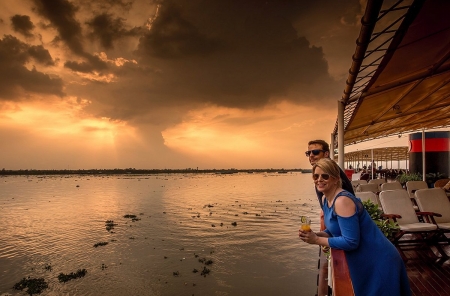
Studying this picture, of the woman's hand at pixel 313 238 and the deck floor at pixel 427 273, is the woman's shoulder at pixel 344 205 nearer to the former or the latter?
the woman's hand at pixel 313 238

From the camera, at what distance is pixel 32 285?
8688 millimetres

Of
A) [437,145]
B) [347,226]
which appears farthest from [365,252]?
[437,145]

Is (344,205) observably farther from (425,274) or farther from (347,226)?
(425,274)

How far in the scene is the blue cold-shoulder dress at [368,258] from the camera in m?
1.70

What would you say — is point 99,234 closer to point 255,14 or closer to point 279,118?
point 255,14

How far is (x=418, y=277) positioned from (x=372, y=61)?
120 inches

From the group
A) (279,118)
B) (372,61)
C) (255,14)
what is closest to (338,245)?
(372,61)

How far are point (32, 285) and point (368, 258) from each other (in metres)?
9.97

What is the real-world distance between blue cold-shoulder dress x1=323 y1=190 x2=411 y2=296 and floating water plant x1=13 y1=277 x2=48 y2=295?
9.43m

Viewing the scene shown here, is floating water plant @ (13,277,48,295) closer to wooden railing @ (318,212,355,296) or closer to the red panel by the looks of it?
wooden railing @ (318,212,355,296)

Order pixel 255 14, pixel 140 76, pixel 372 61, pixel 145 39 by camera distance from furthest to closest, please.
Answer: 1. pixel 140 76
2. pixel 145 39
3. pixel 255 14
4. pixel 372 61

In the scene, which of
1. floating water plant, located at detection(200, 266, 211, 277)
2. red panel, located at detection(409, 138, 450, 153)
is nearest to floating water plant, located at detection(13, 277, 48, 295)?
floating water plant, located at detection(200, 266, 211, 277)

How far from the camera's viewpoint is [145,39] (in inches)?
821

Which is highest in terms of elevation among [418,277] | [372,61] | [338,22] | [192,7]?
[192,7]
